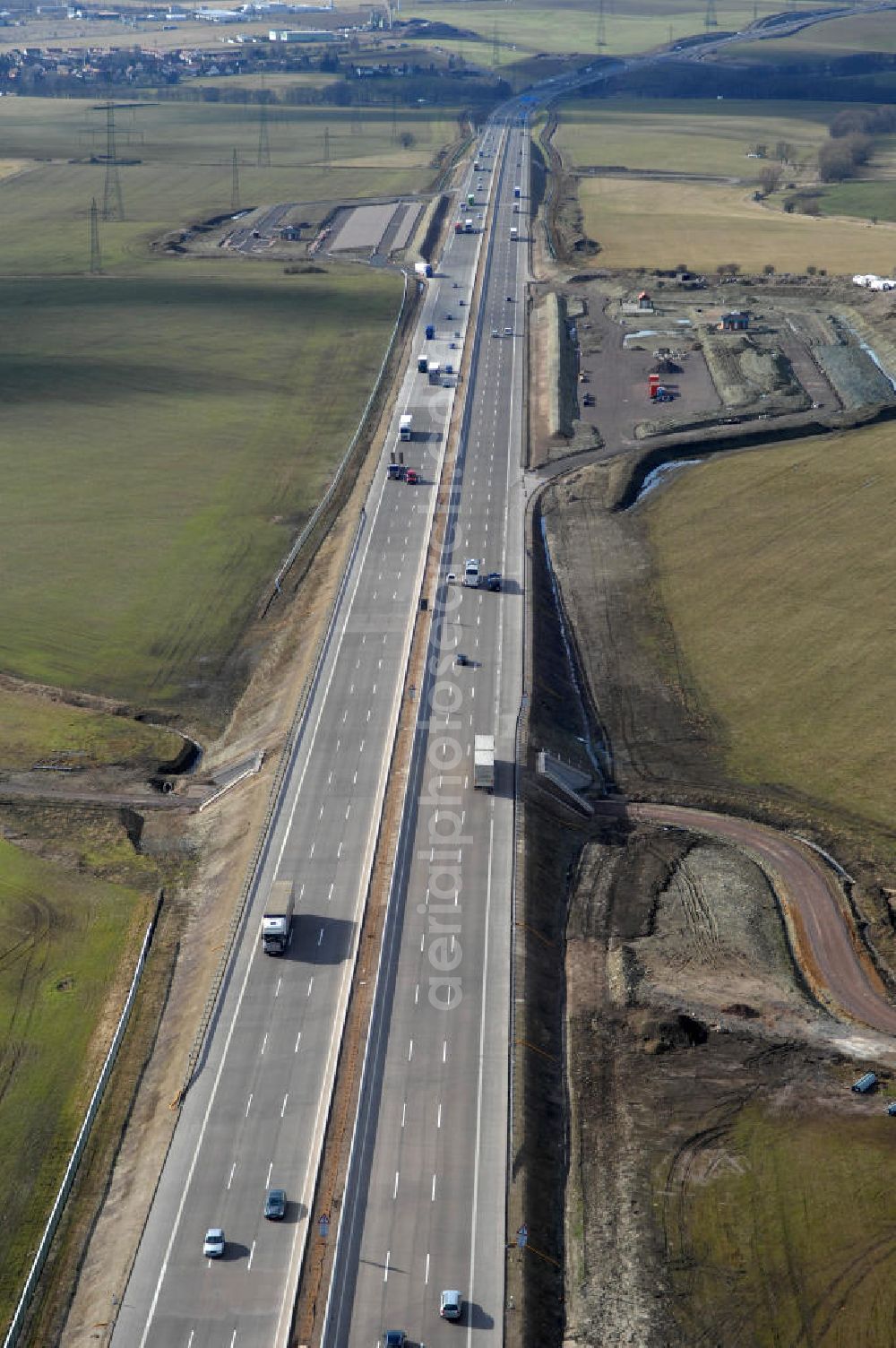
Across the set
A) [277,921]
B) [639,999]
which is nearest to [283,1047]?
[277,921]

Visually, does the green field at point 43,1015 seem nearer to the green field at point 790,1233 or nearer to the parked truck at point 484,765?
the parked truck at point 484,765

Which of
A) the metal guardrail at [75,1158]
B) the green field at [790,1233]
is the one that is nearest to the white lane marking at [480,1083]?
the green field at [790,1233]

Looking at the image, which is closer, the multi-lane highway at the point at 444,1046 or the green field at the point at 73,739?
the multi-lane highway at the point at 444,1046

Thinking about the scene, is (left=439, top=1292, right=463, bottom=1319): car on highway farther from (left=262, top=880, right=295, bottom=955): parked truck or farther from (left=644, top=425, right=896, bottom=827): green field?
(left=644, top=425, right=896, bottom=827): green field

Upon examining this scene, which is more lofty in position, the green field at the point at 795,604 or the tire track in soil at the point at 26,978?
the green field at the point at 795,604

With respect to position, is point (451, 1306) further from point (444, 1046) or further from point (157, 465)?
point (157, 465)

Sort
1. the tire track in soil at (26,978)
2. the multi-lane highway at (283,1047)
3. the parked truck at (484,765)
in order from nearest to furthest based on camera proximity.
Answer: the multi-lane highway at (283,1047) < the tire track in soil at (26,978) < the parked truck at (484,765)
